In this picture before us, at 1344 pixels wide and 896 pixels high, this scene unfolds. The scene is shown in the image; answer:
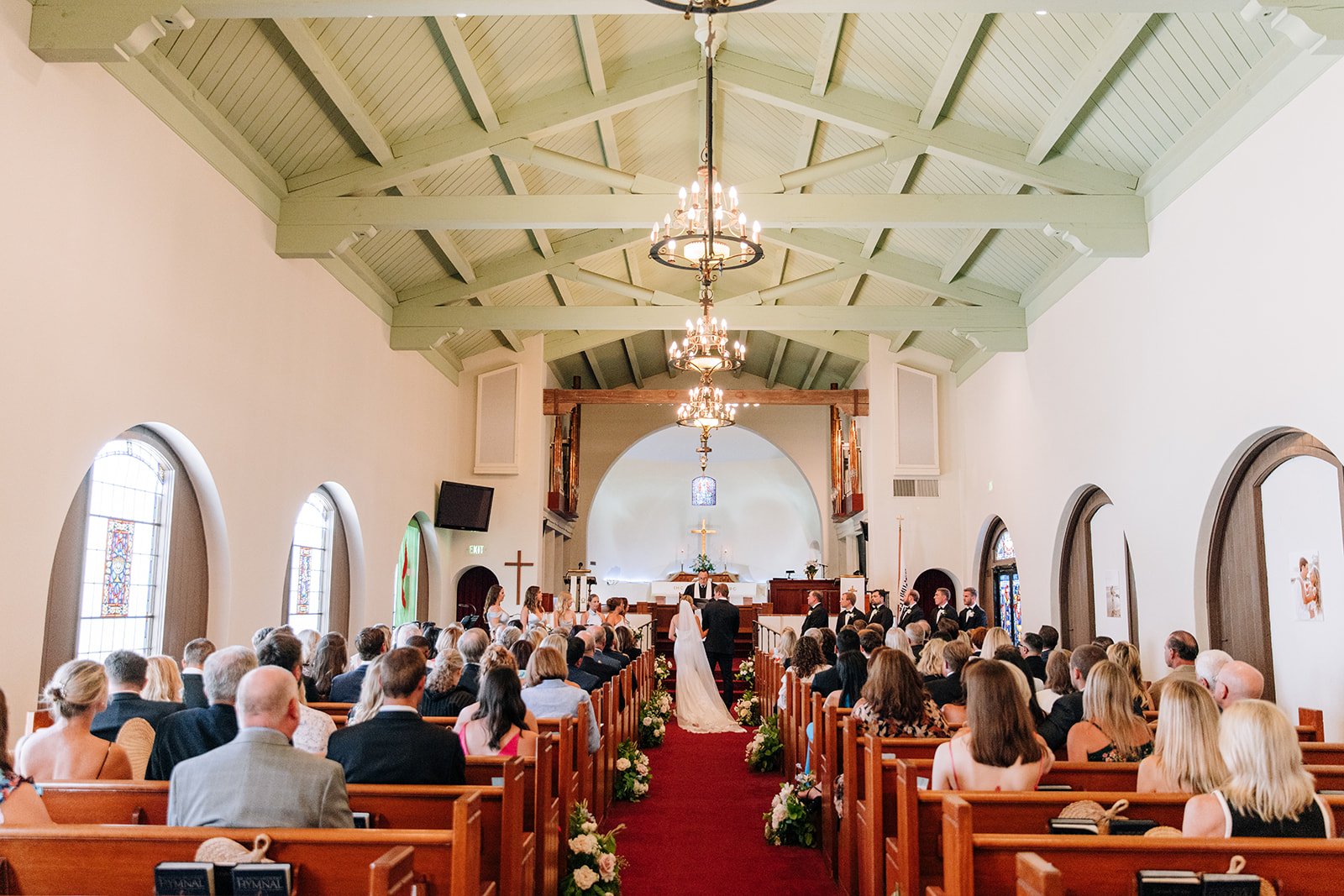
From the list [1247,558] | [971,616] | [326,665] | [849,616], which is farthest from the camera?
[849,616]

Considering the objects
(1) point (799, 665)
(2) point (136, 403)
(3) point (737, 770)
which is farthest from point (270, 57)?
(3) point (737, 770)

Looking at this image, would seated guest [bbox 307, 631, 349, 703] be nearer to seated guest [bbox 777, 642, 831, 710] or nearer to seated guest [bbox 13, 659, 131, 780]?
seated guest [bbox 13, 659, 131, 780]

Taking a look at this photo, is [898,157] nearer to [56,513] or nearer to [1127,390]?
[1127,390]

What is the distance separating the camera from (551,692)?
554 centimetres

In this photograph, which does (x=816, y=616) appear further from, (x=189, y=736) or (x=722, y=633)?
(x=189, y=736)

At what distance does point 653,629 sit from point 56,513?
434 inches

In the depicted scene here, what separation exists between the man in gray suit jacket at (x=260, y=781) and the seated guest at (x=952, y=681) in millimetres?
3531

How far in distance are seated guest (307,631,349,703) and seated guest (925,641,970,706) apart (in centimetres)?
319

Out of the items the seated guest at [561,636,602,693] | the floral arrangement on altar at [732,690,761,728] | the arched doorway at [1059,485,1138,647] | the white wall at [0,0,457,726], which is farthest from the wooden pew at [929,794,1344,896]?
the floral arrangement on altar at [732,690,761,728]

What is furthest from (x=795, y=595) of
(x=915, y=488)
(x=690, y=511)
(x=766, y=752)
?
(x=690, y=511)

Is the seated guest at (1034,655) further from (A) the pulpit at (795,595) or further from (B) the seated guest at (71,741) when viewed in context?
(A) the pulpit at (795,595)

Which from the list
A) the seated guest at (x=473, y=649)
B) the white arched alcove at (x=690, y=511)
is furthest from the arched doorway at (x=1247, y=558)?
the white arched alcove at (x=690, y=511)

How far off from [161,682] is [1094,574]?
8.45m

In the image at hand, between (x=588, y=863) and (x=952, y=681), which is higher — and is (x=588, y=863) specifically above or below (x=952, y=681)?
below
